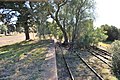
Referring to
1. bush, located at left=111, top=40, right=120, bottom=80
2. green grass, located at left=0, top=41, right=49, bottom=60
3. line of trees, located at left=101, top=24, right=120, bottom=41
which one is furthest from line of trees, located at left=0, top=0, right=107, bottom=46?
bush, located at left=111, top=40, right=120, bottom=80

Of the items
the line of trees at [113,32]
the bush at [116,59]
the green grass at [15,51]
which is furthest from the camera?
the line of trees at [113,32]

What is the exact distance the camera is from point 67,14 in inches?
1431

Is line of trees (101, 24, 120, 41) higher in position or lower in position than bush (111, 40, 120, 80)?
higher

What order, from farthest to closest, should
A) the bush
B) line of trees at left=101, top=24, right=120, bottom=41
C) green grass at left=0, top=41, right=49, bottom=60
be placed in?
line of trees at left=101, top=24, right=120, bottom=41, green grass at left=0, top=41, right=49, bottom=60, the bush

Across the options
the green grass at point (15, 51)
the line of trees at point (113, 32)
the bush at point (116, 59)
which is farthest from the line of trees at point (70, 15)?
the bush at point (116, 59)

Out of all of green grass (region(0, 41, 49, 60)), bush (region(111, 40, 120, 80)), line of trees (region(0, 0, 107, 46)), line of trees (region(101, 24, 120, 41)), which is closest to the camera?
bush (region(111, 40, 120, 80))

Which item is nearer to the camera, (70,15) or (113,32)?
(70,15)

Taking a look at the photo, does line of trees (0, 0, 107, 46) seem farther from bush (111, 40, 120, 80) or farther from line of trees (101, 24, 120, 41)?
bush (111, 40, 120, 80)

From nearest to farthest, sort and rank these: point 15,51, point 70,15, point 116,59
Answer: point 116,59 < point 15,51 < point 70,15

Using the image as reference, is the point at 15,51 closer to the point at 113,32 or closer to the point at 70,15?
the point at 70,15

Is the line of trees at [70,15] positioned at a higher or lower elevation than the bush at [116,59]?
higher

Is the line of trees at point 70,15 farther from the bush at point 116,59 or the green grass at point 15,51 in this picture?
the bush at point 116,59

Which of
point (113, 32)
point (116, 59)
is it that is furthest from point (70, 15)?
point (116, 59)

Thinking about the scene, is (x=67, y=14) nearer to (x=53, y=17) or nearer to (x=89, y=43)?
(x=53, y=17)
